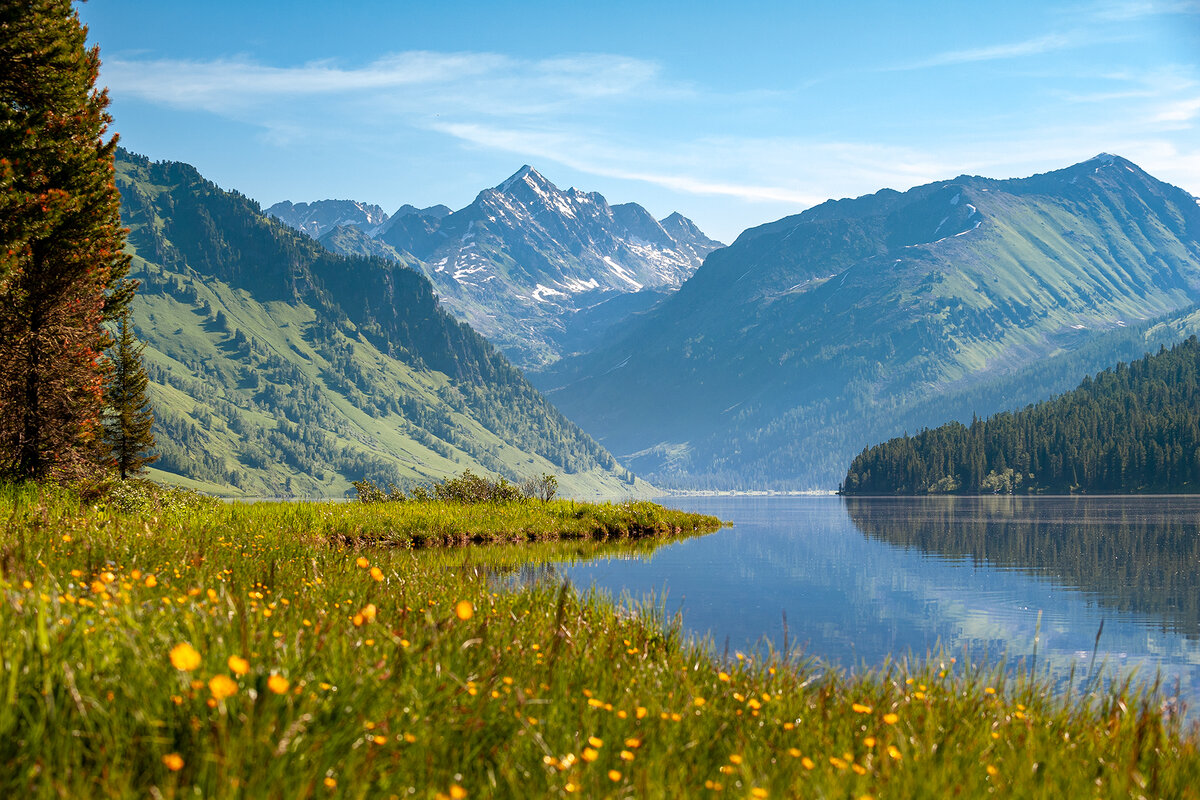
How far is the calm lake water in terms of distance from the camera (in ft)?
79.0

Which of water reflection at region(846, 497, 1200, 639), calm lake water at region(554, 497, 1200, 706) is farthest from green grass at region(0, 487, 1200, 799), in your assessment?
water reflection at region(846, 497, 1200, 639)

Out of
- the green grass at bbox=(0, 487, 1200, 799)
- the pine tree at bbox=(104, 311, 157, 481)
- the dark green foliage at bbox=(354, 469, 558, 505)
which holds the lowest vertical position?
the dark green foliage at bbox=(354, 469, 558, 505)

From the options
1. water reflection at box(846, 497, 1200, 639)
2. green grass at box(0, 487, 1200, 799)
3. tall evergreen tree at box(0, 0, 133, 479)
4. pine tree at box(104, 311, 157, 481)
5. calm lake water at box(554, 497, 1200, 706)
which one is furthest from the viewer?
pine tree at box(104, 311, 157, 481)

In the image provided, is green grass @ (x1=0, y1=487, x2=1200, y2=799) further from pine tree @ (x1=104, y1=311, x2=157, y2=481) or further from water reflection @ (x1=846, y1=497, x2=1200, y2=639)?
pine tree @ (x1=104, y1=311, x2=157, y2=481)

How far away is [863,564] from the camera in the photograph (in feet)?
170

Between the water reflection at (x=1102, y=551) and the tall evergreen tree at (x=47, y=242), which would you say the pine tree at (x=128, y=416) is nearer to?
the tall evergreen tree at (x=47, y=242)

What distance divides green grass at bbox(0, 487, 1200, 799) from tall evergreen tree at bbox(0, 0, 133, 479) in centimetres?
2392

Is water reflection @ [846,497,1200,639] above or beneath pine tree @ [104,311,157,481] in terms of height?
beneath

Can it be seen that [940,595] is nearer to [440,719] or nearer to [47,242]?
[440,719]

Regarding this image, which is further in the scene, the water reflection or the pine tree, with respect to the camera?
the pine tree

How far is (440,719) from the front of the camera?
23.1 ft

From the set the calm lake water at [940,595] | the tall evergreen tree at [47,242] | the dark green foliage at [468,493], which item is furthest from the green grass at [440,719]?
the dark green foliage at [468,493]

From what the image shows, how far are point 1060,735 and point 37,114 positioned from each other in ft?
115

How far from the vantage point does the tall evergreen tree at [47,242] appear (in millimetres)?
28891
